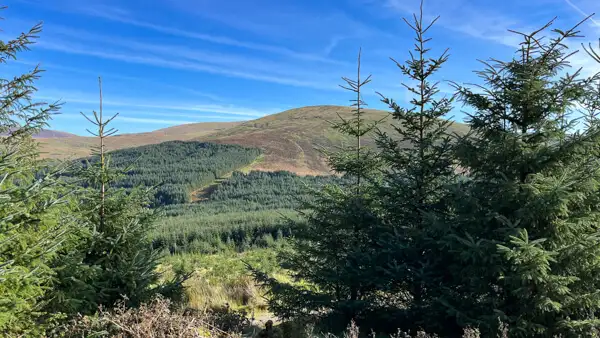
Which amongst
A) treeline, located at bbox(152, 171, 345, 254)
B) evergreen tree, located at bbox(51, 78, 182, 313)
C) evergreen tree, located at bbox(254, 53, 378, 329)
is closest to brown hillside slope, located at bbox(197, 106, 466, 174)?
treeline, located at bbox(152, 171, 345, 254)

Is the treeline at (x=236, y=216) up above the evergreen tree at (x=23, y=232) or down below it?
below

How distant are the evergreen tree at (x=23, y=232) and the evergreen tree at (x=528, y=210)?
4.99 metres

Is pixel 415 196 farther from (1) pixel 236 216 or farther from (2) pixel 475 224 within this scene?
(1) pixel 236 216

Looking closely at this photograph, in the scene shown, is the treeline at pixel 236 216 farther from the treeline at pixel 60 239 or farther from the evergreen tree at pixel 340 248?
the treeline at pixel 60 239

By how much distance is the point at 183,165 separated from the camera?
219ft

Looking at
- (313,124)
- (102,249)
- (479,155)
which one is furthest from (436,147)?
(313,124)

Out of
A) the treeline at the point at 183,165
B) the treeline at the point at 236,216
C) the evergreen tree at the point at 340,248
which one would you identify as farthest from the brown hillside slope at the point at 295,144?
the evergreen tree at the point at 340,248

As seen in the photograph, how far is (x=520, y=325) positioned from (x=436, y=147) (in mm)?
2754

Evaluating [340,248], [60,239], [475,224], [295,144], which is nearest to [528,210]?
[475,224]

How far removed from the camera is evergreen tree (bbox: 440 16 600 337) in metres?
4.15

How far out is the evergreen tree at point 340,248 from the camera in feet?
19.8

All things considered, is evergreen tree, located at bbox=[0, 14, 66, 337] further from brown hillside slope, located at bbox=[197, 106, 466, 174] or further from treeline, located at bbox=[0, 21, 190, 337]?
brown hillside slope, located at bbox=[197, 106, 466, 174]

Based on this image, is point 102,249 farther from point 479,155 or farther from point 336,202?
point 479,155

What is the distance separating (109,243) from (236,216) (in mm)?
33886
